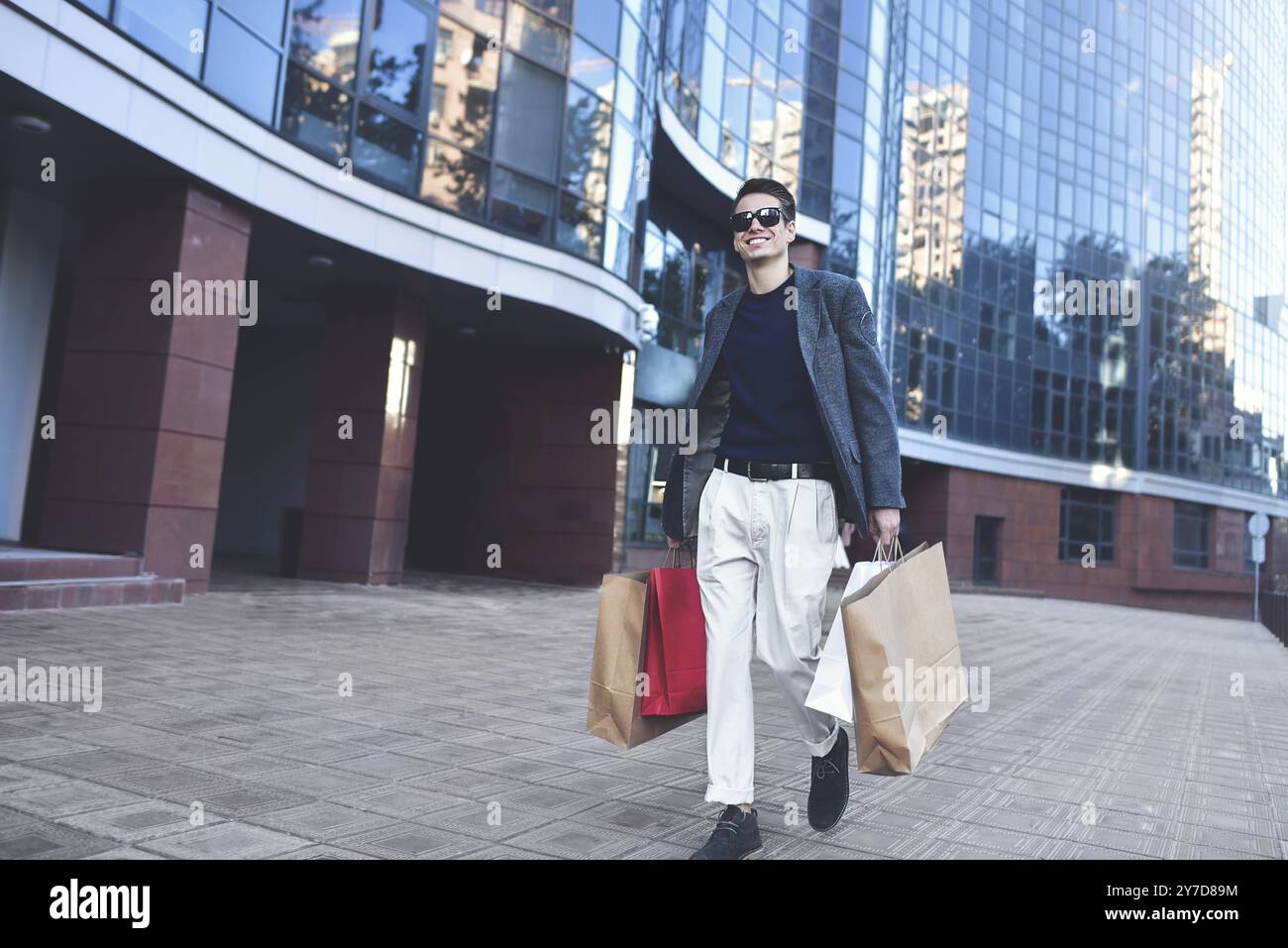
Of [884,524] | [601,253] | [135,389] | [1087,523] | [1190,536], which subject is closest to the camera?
[884,524]

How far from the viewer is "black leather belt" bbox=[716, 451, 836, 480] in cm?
321

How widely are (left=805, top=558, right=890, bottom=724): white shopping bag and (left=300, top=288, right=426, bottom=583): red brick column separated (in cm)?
1155

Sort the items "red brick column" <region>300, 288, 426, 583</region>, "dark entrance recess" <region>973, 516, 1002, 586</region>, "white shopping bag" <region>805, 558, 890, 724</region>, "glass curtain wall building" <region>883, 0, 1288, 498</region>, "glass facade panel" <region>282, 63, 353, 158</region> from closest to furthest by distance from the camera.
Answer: "white shopping bag" <region>805, 558, 890, 724</region>, "glass facade panel" <region>282, 63, 353, 158</region>, "red brick column" <region>300, 288, 426, 583</region>, "dark entrance recess" <region>973, 516, 1002, 586</region>, "glass curtain wall building" <region>883, 0, 1288, 498</region>

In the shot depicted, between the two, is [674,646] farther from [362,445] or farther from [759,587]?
[362,445]

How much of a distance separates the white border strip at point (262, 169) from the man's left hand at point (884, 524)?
8116mm

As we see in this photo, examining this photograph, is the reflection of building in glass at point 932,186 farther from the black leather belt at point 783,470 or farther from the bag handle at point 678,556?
the black leather belt at point 783,470

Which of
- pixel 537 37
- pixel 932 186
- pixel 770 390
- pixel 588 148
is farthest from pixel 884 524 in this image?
pixel 932 186

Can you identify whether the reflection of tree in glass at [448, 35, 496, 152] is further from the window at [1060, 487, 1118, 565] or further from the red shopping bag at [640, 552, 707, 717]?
the window at [1060, 487, 1118, 565]

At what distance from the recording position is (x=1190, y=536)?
40000mm

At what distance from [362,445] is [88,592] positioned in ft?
18.4

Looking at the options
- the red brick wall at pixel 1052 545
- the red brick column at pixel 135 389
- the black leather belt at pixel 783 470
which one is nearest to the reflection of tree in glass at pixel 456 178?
the red brick column at pixel 135 389

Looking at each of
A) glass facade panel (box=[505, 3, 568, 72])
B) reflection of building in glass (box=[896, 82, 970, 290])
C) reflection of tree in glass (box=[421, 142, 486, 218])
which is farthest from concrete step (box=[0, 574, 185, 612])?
reflection of building in glass (box=[896, 82, 970, 290])

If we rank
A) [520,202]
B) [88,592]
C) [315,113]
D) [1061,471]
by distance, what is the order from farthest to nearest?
[1061,471] < [520,202] < [315,113] < [88,592]

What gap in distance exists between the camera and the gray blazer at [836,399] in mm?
3178
